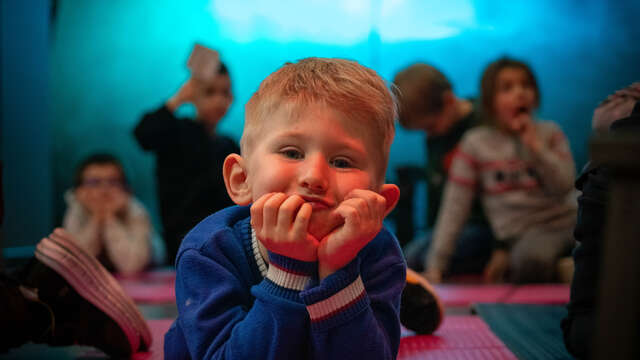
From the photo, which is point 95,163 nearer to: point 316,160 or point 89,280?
point 89,280

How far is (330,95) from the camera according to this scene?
2.22 feet

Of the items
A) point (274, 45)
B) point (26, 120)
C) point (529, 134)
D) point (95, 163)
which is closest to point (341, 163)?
point (529, 134)

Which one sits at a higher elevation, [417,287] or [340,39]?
[340,39]

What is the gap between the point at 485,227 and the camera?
2.38 meters

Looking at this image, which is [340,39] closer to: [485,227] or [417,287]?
[485,227]

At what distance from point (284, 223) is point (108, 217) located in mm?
2182

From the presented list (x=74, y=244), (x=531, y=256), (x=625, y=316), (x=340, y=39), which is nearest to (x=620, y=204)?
(x=625, y=316)

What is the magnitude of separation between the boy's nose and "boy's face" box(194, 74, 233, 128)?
116cm

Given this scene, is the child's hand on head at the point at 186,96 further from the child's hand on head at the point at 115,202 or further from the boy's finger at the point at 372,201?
the boy's finger at the point at 372,201

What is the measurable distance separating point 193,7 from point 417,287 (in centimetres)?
260

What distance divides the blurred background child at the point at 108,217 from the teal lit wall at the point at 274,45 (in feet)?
0.49

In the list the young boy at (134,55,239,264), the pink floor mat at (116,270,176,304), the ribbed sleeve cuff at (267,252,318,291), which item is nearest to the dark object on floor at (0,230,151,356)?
the young boy at (134,55,239,264)

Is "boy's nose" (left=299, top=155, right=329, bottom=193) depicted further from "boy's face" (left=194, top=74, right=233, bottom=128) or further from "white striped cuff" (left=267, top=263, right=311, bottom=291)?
"boy's face" (left=194, top=74, right=233, bottom=128)

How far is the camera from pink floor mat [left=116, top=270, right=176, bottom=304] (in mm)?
1765
